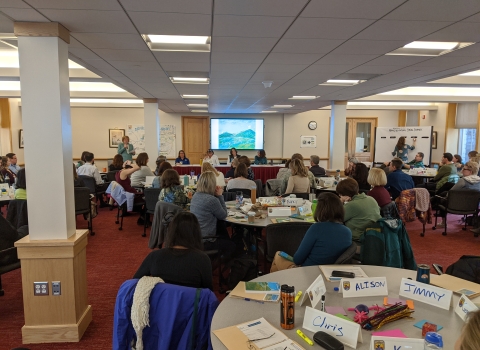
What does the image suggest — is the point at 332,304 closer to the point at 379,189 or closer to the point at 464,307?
the point at 464,307

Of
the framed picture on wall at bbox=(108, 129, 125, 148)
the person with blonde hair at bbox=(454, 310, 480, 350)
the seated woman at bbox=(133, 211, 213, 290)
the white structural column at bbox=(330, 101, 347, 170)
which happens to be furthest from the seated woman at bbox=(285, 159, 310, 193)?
the framed picture on wall at bbox=(108, 129, 125, 148)

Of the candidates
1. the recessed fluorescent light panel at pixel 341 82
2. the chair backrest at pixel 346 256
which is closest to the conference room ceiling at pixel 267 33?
the recessed fluorescent light panel at pixel 341 82

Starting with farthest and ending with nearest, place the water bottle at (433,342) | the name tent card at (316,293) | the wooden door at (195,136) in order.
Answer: the wooden door at (195,136)
the name tent card at (316,293)
the water bottle at (433,342)

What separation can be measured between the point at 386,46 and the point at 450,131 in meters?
9.86

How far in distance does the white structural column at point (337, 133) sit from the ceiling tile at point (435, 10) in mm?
6340

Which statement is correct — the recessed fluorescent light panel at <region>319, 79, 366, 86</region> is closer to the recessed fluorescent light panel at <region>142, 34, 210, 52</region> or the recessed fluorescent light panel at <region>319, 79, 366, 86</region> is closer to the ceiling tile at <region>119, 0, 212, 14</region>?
the recessed fluorescent light panel at <region>142, 34, 210, 52</region>

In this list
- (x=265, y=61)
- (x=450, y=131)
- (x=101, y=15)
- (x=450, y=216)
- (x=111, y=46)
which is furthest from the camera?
(x=450, y=131)

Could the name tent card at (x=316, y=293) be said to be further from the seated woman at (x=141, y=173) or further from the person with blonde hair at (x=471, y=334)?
the seated woman at (x=141, y=173)

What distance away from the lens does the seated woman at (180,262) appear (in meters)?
2.05

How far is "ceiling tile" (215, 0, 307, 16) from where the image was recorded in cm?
233

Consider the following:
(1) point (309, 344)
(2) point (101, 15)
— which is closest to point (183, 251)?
(1) point (309, 344)

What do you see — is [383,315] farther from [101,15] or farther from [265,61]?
[265,61]

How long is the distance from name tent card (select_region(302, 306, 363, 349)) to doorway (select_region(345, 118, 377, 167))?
12742mm

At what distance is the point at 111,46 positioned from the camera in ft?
11.5
